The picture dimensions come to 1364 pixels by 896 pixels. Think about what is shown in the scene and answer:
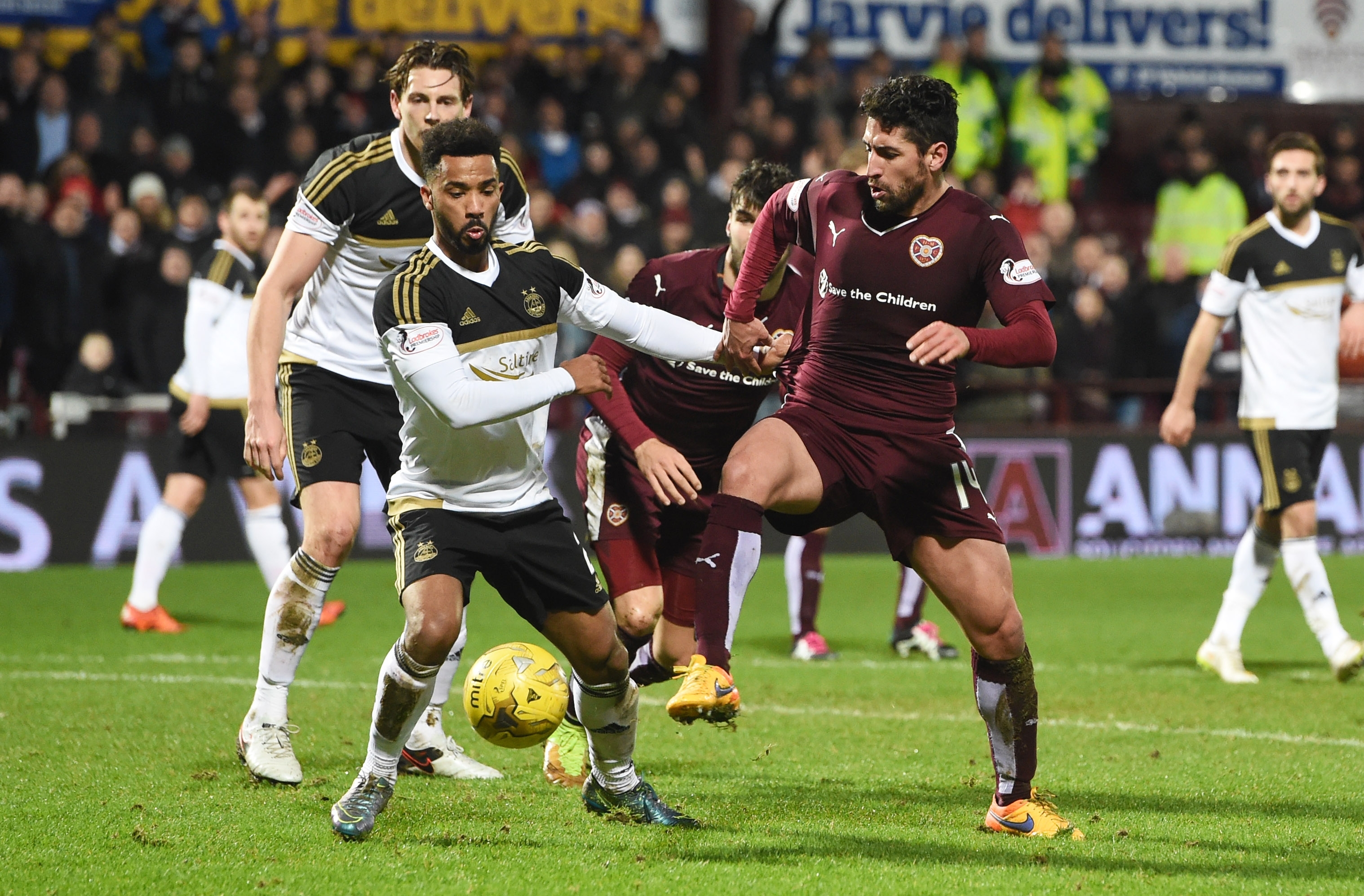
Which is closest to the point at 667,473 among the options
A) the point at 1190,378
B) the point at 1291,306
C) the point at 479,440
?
the point at 479,440

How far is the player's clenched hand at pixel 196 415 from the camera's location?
33.3 feet

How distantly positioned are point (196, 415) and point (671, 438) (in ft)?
15.0

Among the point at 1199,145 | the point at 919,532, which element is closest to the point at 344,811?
the point at 919,532

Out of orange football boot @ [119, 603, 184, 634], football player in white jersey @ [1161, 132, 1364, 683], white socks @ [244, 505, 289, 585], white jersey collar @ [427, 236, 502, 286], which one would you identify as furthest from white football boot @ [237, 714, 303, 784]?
football player in white jersey @ [1161, 132, 1364, 683]

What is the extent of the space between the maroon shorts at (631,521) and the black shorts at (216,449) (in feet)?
13.6

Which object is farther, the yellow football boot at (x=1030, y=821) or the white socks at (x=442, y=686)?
the white socks at (x=442, y=686)

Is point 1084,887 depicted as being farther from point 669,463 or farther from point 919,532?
point 669,463

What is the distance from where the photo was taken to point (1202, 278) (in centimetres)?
1695

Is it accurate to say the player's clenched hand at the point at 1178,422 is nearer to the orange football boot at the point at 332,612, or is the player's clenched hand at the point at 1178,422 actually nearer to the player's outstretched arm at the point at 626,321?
the player's outstretched arm at the point at 626,321

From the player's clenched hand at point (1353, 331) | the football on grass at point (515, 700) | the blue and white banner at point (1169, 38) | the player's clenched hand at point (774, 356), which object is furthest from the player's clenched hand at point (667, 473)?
the blue and white banner at point (1169, 38)

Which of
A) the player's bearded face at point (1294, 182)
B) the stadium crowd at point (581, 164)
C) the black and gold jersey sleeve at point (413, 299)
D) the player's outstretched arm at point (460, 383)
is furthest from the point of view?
the stadium crowd at point (581, 164)

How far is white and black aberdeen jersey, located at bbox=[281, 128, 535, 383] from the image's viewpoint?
5.93 m

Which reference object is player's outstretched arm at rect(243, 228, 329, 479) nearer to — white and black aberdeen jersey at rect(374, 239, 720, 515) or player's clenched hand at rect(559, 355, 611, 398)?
white and black aberdeen jersey at rect(374, 239, 720, 515)

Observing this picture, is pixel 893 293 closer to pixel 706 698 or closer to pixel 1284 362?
pixel 706 698
